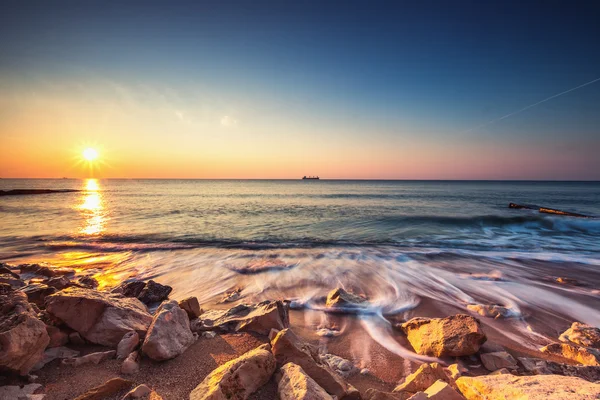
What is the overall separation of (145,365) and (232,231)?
39.2ft

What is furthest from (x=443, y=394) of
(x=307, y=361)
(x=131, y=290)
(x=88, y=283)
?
(x=88, y=283)

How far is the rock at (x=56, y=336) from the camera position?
3029mm

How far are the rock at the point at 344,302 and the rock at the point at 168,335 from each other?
2681 mm

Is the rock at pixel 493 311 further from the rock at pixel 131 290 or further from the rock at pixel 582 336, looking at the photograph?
the rock at pixel 131 290

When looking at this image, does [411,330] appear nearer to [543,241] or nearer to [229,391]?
[229,391]

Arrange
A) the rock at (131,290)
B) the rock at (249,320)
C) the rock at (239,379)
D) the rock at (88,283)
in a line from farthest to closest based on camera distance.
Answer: the rock at (88,283) < the rock at (131,290) < the rock at (249,320) < the rock at (239,379)

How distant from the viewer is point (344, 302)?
17.0ft

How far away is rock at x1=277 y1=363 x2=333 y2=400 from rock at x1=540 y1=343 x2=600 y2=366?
3.59 m

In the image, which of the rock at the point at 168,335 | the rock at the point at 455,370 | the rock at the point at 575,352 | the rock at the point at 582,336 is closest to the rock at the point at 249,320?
the rock at the point at 168,335

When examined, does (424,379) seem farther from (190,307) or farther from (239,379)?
(190,307)

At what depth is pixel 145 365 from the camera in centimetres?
284

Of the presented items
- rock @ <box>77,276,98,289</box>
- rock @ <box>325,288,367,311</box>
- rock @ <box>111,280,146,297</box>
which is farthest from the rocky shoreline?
rock @ <box>77,276,98,289</box>

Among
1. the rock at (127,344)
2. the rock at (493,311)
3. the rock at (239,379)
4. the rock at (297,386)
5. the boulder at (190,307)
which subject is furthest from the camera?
the rock at (493,311)

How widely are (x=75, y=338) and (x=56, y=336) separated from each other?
183mm
